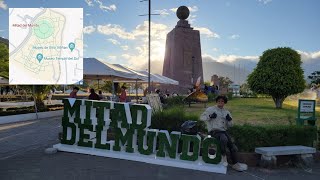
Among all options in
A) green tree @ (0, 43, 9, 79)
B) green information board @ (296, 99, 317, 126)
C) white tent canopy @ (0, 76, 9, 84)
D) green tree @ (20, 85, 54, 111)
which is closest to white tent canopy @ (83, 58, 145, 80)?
green tree @ (20, 85, 54, 111)

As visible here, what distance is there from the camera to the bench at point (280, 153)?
23.1 ft

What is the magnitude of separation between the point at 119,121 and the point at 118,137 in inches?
14.8

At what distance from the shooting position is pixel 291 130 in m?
7.86

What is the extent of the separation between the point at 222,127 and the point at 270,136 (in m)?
1.27

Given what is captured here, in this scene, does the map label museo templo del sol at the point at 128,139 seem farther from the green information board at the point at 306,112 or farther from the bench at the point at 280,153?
the green information board at the point at 306,112

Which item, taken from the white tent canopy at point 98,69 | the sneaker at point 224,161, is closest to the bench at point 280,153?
the sneaker at point 224,161

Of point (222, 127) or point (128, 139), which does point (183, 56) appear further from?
point (222, 127)

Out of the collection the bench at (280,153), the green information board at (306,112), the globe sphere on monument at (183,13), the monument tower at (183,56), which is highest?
the globe sphere on monument at (183,13)

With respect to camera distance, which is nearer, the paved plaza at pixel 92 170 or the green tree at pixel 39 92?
the paved plaza at pixel 92 170

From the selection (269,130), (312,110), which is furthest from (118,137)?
(312,110)

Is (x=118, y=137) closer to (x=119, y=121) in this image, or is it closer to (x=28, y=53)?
(x=119, y=121)

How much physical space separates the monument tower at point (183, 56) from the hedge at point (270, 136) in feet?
104

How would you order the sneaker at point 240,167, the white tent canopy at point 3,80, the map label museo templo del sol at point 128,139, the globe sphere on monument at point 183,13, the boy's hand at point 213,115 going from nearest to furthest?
the sneaker at point 240,167
the map label museo templo del sol at point 128,139
the boy's hand at point 213,115
the white tent canopy at point 3,80
the globe sphere on monument at point 183,13

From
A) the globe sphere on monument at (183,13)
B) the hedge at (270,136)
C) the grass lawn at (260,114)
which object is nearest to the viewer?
the hedge at (270,136)
